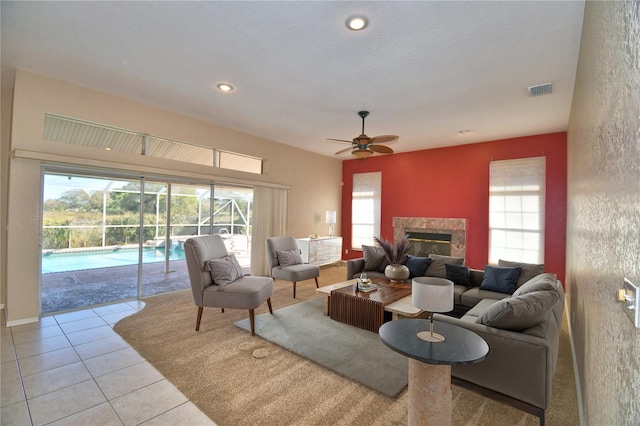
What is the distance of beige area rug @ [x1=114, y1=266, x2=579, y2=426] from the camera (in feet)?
6.63

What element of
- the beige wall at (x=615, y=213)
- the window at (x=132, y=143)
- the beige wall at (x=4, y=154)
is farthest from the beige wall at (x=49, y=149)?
the beige wall at (x=615, y=213)

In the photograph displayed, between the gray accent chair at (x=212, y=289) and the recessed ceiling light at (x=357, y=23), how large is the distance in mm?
2915

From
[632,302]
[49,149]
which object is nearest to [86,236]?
[49,149]

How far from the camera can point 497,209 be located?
19.3 feet

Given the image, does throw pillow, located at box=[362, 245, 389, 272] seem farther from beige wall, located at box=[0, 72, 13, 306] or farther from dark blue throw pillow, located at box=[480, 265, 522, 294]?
beige wall, located at box=[0, 72, 13, 306]

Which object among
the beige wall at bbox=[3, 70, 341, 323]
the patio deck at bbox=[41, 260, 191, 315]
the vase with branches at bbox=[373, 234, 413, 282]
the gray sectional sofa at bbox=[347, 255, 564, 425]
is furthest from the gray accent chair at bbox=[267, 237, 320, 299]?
the gray sectional sofa at bbox=[347, 255, 564, 425]

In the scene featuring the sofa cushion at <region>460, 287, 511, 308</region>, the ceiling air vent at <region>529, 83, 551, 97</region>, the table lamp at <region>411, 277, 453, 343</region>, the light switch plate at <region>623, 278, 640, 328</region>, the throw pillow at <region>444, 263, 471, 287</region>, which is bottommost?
the sofa cushion at <region>460, 287, 511, 308</region>

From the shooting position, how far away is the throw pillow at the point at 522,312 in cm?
204

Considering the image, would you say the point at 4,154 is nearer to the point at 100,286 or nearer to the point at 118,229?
the point at 118,229

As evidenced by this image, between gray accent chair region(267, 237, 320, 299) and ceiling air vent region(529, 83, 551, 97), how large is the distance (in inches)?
161

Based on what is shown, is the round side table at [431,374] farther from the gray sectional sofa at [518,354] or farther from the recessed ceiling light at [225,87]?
the recessed ceiling light at [225,87]

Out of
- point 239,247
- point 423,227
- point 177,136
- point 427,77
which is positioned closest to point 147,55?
point 177,136

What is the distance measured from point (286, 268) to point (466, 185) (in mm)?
4356

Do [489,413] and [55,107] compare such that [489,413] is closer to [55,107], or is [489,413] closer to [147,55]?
[147,55]
